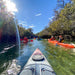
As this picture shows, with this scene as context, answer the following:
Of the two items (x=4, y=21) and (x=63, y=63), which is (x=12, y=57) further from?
(x=4, y=21)

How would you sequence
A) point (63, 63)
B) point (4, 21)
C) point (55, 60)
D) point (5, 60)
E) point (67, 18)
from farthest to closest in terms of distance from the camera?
point (4, 21)
point (67, 18)
point (5, 60)
point (55, 60)
point (63, 63)

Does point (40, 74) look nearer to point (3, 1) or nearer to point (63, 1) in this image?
point (3, 1)

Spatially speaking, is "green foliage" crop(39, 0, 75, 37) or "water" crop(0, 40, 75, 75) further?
"green foliage" crop(39, 0, 75, 37)

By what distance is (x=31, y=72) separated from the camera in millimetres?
2383

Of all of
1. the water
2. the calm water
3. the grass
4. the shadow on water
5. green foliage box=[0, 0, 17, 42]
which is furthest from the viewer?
green foliage box=[0, 0, 17, 42]

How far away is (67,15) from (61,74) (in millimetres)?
14710

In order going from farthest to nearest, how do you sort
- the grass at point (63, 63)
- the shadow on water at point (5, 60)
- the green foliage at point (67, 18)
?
the green foliage at point (67, 18) < the shadow on water at point (5, 60) < the grass at point (63, 63)

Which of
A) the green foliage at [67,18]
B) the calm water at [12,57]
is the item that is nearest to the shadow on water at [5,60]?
the calm water at [12,57]

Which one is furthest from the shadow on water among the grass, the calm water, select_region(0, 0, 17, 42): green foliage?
select_region(0, 0, 17, 42): green foliage

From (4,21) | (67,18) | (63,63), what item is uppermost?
(4,21)

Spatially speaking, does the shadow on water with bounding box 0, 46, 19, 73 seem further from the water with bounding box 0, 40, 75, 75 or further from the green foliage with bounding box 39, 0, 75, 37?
the green foliage with bounding box 39, 0, 75, 37

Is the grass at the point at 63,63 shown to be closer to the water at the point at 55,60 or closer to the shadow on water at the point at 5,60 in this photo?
the water at the point at 55,60

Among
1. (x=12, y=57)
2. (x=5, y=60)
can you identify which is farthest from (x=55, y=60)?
(x=5, y=60)

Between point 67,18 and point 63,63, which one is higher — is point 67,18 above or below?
above
